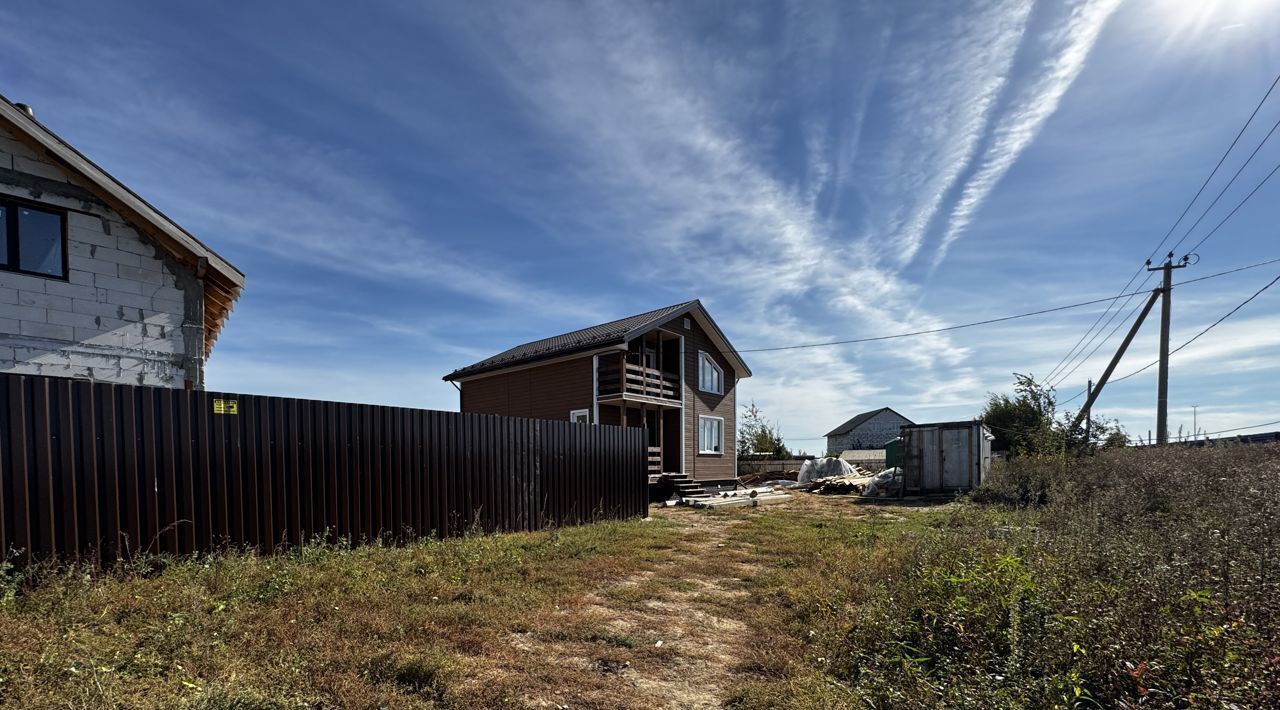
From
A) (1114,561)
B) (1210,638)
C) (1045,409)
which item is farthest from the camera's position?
(1045,409)

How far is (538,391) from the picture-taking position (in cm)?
2116

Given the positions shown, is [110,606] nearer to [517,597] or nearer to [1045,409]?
[517,597]

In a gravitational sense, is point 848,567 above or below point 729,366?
below

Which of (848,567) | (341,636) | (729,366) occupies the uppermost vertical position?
(729,366)

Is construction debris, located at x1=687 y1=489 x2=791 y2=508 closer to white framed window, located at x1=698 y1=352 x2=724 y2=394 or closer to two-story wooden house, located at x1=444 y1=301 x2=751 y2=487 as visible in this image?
two-story wooden house, located at x1=444 y1=301 x2=751 y2=487

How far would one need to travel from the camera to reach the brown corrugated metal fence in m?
5.19

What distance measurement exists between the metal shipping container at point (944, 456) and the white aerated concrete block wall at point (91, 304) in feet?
66.0

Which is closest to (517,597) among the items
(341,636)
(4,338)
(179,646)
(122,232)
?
(341,636)

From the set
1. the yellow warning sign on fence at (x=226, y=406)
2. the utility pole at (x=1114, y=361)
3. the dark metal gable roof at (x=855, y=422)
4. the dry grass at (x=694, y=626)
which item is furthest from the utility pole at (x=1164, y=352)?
the dark metal gable roof at (x=855, y=422)

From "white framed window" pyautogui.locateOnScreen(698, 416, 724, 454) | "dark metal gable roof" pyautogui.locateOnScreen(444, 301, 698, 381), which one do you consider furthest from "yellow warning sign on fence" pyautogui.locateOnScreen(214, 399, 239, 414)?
"white framed window" pyautogui.locateOnScreen(698, 416, 724, 454)

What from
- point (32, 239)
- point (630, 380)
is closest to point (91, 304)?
point (32, 239)

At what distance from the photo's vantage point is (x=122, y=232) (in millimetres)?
8898

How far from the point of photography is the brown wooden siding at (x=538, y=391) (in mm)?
19859

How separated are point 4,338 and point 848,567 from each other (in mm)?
10951
